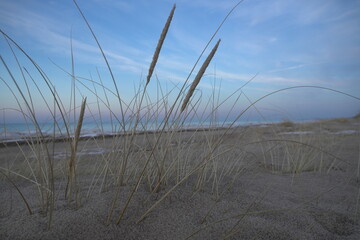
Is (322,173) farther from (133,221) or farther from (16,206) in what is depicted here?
(16,206)

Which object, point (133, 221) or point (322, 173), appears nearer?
point (133, 221)

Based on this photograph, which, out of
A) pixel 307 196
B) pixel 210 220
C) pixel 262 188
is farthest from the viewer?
pixel 262 188

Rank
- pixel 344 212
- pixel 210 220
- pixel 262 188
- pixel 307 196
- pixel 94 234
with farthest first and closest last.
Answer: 1. pixel 262 188
2. pixel 307 196
3. pixel 344 212
4. pixel 210 220
5. pixel 94 234

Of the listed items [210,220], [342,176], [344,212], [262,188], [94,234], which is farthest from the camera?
[342,176]

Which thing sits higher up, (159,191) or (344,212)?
(159,191)

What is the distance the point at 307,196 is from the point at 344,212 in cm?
25

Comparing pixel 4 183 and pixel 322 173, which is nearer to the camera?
pixel 4 183

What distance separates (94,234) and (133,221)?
0.14m

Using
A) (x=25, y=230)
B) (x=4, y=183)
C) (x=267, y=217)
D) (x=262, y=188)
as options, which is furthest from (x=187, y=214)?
(x=4, y=183)

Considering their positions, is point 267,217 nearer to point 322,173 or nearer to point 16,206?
point 16,206

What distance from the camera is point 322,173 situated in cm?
197

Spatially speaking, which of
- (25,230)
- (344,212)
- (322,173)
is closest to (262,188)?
(344,212)

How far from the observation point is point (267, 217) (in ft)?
3.14

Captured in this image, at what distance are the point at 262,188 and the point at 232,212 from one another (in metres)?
0.53
